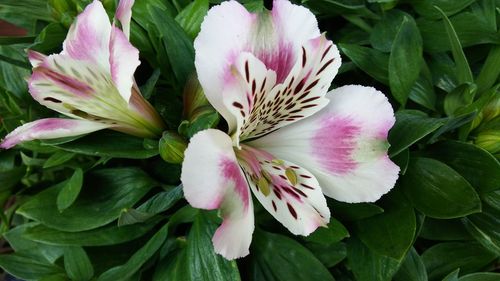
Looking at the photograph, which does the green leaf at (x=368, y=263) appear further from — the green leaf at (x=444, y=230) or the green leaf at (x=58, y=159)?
the green leaf at (x=58, y=159)

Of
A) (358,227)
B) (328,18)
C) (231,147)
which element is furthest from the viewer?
(328,18)

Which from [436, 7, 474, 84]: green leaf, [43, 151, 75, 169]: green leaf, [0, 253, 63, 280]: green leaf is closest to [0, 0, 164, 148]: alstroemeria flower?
[43, 151, 75, 169]: green leaf

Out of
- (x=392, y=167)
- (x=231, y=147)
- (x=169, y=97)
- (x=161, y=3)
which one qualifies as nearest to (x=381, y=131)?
(x=392, y=167)

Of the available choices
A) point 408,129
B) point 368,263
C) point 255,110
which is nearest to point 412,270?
point 368,263

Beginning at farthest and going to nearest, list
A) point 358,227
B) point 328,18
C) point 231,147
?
1. point 328,18
2. point 358,227
3. point 231,147

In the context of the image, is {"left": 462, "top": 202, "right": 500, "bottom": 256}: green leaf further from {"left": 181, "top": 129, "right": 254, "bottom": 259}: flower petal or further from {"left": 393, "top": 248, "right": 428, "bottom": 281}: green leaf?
{"left": 181, "top": 129, "right": 254, "bottom": 259}: flower petal

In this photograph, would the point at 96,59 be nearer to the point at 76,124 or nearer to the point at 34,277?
the point at 76,124
